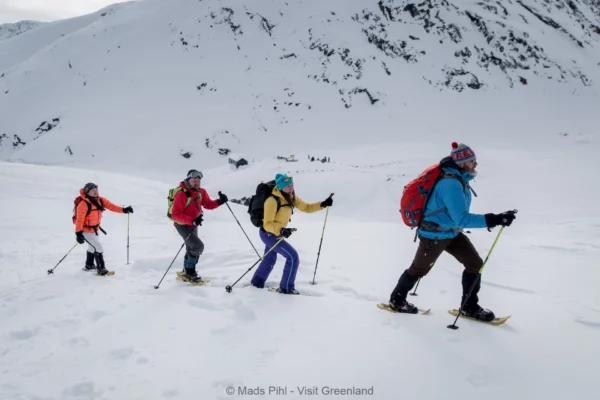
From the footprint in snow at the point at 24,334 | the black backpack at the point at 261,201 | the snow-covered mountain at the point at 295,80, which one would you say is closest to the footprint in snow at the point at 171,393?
the footprint in snow at the point at 24,334

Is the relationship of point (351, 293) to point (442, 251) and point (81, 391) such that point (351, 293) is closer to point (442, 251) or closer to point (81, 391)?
point (442, 251)

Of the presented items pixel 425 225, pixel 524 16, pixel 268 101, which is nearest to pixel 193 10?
pixel 268 101

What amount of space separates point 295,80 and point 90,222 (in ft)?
160

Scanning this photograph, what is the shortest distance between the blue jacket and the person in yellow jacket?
1856 mm

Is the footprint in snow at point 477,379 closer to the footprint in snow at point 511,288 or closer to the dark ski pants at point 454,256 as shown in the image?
the dark ski pants at point 454,256

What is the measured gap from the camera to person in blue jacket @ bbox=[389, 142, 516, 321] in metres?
4.14

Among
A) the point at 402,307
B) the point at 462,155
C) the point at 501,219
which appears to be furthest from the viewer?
the point at 402,307

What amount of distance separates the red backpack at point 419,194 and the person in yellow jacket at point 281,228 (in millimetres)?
1583

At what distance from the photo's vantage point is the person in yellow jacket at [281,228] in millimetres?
5605

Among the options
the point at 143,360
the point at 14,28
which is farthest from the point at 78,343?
the point at 14,28

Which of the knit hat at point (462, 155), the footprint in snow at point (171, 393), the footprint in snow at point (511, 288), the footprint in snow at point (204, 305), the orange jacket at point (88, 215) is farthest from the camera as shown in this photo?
the orange jacket at point (88, 215)

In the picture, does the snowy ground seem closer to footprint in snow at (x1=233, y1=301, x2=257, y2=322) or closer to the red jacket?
footprint in snow at (x1=233, y1=301, x2=257, y2=322)

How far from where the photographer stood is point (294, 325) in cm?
468

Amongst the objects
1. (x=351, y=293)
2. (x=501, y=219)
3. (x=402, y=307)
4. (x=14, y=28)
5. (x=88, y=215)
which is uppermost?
(x=14, y=28)
